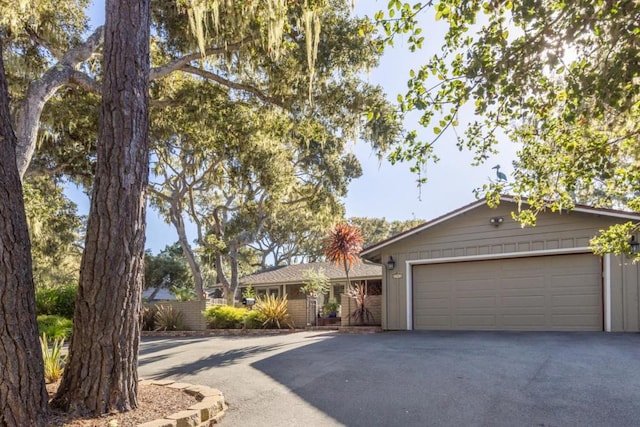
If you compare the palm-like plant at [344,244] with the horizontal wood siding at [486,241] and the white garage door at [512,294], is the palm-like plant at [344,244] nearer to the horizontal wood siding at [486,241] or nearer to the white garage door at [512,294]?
the horizontal wood siding at [486,241]

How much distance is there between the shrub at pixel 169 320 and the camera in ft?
49.3

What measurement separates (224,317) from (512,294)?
833 centimetres

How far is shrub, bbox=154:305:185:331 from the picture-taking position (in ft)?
49.3

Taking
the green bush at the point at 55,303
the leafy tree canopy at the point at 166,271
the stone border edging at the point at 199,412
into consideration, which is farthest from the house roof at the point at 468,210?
the leafy tree canopy at the point at 166,271

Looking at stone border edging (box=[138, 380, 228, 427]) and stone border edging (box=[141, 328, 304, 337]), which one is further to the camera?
stone border edging (box=[141, 328, 304, 337])

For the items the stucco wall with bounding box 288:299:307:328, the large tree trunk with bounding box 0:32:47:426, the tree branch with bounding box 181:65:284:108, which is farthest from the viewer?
the stucco wall with bounding box 288:299:307:328

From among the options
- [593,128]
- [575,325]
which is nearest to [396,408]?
[593,128]

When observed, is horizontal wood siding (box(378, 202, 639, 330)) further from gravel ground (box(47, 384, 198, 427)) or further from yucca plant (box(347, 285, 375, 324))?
gravel ground (box(47, 384, 198, 427))

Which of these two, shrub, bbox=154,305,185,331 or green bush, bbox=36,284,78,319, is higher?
green bush, bbox=36,284,78,319

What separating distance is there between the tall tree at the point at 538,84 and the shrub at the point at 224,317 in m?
10.9

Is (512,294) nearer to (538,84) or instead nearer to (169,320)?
(538,84)

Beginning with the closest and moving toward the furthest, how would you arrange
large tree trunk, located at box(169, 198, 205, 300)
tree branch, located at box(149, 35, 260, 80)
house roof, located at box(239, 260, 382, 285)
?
tree branch, located at box(149, 35, 260, 80) < large tree trunk, located at box(169, 198, 205, 300) < house roof, located at box(239, 260, 382, 285)

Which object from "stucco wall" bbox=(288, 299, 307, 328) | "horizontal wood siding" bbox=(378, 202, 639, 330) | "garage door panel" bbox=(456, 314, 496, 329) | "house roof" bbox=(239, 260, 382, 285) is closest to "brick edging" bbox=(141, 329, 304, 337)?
"stucco wall" bbox=(288, 299, 307, 328)

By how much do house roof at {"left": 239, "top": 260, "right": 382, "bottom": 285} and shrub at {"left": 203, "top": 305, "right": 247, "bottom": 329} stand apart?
6.50 m
